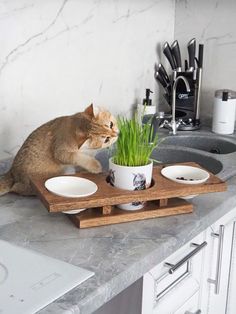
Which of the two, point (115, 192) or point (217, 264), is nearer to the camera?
point (115, 192)

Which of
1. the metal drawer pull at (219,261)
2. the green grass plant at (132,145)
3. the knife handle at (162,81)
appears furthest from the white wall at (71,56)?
the metal drawer pull at (219,261)

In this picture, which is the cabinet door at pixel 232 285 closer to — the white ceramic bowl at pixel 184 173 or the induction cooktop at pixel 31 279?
the white ceramic bowl at pixel 184 173

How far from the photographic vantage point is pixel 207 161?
183cm

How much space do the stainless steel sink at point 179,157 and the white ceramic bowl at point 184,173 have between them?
0.27 m

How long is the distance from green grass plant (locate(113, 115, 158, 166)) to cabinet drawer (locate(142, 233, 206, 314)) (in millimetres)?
249

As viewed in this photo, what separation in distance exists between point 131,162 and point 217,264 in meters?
0.47

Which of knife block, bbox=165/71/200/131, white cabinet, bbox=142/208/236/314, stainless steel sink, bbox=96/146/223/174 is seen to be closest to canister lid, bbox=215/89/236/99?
knife block, bbox=165/71/200/131

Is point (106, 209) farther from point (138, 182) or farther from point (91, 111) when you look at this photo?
point (91, 111)

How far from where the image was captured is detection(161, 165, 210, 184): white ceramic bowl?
1.42m

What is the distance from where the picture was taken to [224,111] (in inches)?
82.0

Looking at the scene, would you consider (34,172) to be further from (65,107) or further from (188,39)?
(188,39)

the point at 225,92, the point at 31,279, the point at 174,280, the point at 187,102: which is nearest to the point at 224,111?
the point at 225,92

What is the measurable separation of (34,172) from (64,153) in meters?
0.11

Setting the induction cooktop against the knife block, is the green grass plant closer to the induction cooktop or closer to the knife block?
the induction cooktop
